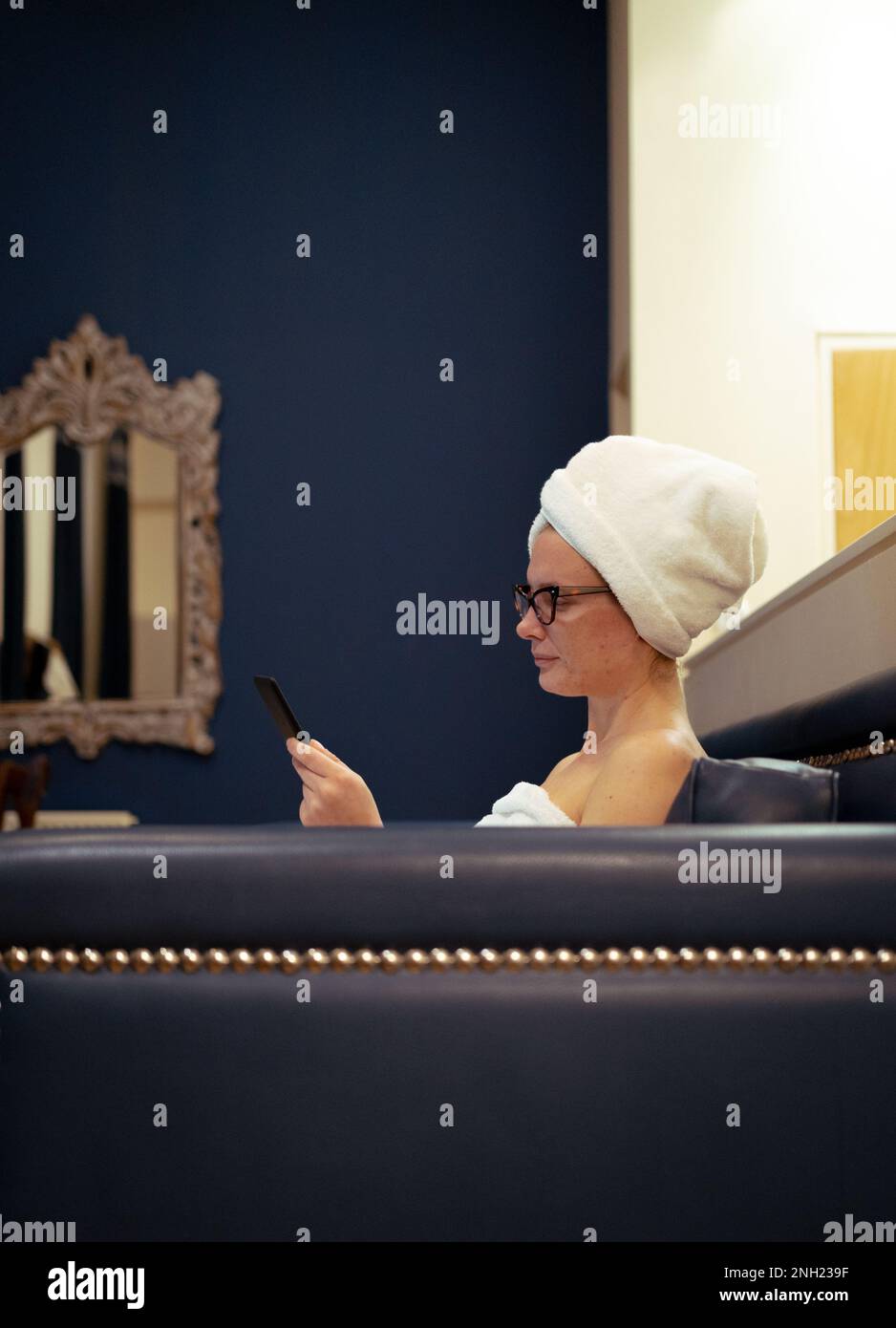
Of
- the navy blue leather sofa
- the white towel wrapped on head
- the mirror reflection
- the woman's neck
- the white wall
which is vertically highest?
the white wall

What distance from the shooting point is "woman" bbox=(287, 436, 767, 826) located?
4.33 feet

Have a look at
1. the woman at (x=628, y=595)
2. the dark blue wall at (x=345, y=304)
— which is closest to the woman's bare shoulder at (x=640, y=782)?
the woman at (x=628, y=595)

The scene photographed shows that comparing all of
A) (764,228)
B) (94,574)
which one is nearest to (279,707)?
(764,228)

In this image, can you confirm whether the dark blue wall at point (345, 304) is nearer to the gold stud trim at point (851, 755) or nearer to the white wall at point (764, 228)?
the white wall at point (764, 228)

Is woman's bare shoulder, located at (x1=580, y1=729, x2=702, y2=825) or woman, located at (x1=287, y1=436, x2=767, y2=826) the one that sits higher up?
woman, located at (x1=287, y1=436, x2=767, y2=826)

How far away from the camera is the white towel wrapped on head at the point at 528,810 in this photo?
1.31 metres

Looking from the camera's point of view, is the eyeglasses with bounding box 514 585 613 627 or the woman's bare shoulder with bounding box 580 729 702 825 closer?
the woman's bare shoulder with bounding box 580 729 702 825

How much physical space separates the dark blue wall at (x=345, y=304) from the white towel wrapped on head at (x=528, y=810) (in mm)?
3243

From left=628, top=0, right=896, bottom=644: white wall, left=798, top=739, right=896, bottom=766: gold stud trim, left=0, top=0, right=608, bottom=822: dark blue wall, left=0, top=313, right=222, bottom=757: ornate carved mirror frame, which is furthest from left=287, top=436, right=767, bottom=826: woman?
left=0, top=313, right=222, bottom=757: ornate carved mirror frame

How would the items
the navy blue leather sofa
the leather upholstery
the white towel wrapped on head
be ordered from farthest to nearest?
the white towel wrapped on head, the leather upholstery, the navy blue leather sofa

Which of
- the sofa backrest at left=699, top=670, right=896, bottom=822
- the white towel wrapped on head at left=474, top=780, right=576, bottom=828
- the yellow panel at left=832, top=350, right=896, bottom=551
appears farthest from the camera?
the yellow panel at left=832, top=350, right=896, bottom=551

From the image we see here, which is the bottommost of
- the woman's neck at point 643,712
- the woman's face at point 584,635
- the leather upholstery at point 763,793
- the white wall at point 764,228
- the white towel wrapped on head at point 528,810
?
the white towel wrapped on head at point 528,810

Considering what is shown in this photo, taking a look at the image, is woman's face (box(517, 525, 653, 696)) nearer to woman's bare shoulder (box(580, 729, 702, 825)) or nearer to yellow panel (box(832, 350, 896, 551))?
woman's bare shoulder (box(580, 729, 702, 825))

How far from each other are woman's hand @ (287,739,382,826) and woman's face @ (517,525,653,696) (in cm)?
28
